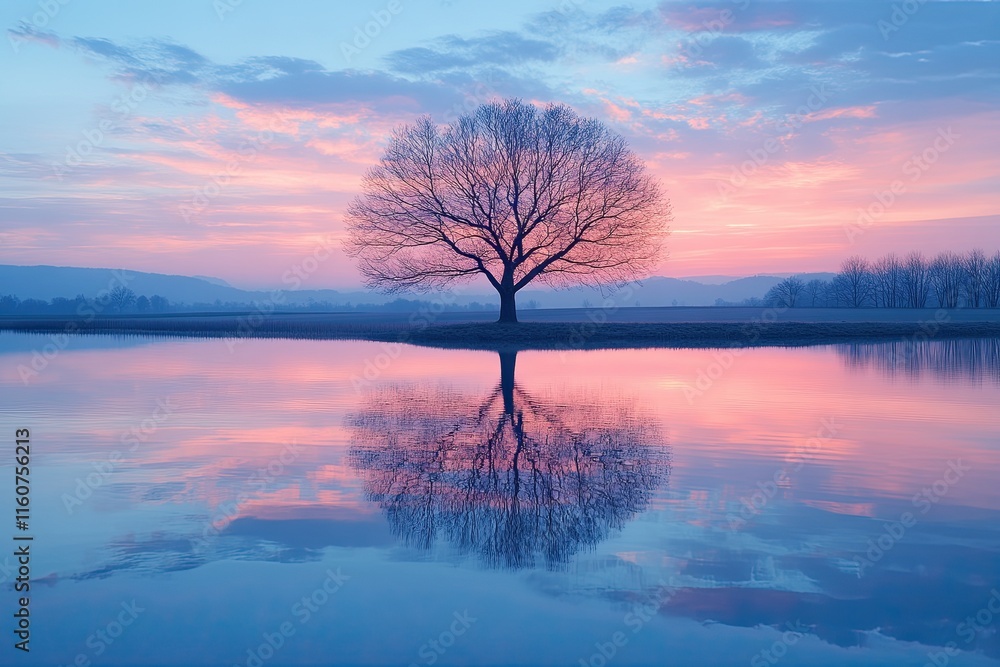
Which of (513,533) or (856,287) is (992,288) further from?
(513,533)

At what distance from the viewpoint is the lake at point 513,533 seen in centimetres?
642

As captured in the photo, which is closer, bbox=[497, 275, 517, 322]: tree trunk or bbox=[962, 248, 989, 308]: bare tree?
bbox=[497, 275, 517, 322]: tree trunk

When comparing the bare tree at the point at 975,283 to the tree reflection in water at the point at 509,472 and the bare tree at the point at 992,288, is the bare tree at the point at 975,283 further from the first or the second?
the tree reflection in water at the point at 509,472

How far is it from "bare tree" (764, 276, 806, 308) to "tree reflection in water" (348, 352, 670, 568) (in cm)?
15528

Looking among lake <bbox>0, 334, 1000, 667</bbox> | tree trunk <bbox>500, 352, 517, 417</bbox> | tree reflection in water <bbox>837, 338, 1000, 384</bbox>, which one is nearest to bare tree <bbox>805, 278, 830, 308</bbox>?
tree reflection in water <bbox>837, 338, 1000, 384</bbox>

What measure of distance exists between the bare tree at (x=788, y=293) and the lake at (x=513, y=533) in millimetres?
155170

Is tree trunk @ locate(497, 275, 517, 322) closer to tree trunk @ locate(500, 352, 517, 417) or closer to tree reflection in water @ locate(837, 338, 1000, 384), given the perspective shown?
tree trunk @ locate(500, 352, 517, 417)

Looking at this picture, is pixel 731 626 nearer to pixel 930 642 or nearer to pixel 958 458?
pixel 930 642

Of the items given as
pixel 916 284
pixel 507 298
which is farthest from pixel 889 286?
pixel 507 298

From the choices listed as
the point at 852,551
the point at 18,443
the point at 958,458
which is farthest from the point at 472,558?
the point at 18,443

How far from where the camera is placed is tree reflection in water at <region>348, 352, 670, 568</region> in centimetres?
872

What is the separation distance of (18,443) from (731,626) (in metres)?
12.8

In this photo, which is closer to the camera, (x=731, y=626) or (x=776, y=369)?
(x=731, y=626)

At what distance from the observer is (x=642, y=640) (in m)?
6.34
